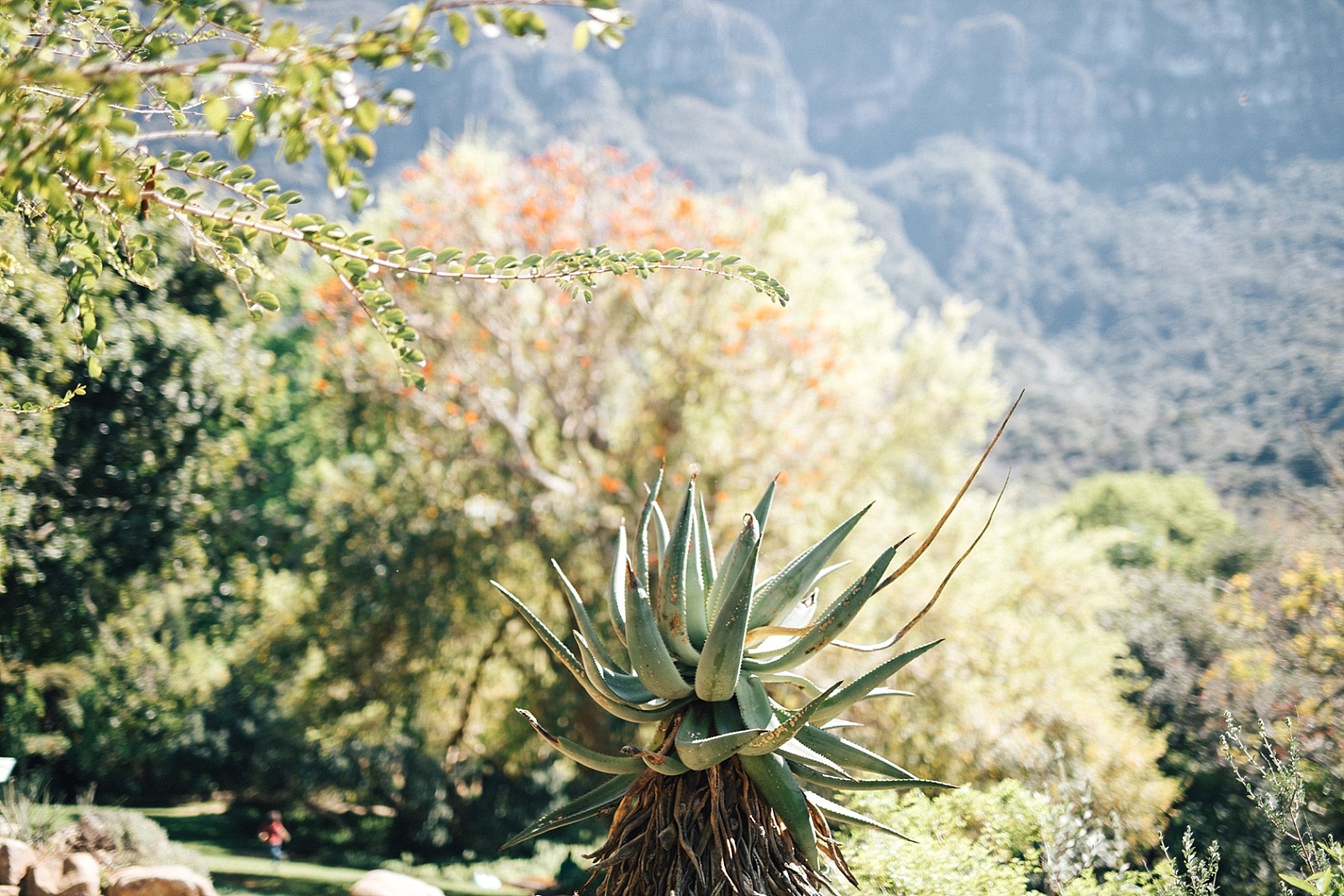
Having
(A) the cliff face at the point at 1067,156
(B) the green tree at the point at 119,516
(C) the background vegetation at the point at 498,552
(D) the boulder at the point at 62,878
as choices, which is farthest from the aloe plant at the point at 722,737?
(A) the cliff face at the point at 1067,156

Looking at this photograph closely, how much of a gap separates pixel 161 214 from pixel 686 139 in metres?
84.3

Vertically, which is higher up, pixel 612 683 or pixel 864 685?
pixel 864 685

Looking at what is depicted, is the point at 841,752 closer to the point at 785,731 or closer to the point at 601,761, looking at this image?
the point at 785,731

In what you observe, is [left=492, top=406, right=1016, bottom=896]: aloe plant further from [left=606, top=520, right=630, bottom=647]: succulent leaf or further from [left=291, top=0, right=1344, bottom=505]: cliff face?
[left=291, top=0, right=1344, bottom=505]: cliff face

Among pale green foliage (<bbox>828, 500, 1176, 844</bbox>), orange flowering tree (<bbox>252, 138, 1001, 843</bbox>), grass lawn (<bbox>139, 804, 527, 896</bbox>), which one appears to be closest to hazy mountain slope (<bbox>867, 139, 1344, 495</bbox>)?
pale green foliage (<bbox>828, 500, 1176, 844</bbox>)

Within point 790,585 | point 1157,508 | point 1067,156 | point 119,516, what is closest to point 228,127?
point 790,585

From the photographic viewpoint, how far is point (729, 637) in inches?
93.7

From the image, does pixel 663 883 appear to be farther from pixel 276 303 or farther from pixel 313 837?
pixel 313 837

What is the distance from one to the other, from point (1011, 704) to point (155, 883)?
288 inches

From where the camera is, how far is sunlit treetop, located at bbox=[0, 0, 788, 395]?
56.3 inches

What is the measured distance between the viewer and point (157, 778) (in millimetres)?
13008

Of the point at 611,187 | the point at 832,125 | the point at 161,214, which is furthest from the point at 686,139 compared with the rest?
the point at 161,214

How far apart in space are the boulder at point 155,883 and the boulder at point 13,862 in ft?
1.97

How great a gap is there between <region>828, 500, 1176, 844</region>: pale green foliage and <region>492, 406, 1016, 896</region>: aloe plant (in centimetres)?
501
